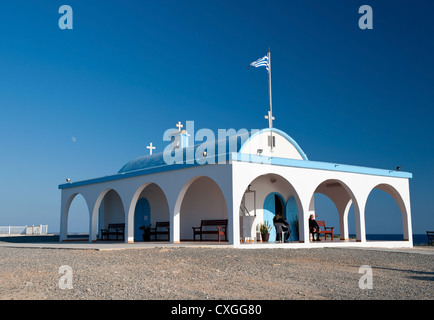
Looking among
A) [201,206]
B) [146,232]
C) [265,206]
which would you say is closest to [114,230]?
[146,232]

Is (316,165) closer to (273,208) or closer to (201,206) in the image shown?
(273,208)

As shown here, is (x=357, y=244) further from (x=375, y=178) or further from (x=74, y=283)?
(x=74, y=283)

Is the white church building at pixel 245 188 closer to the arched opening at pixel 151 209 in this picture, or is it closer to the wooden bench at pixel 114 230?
the arched opening at pixel 151 209

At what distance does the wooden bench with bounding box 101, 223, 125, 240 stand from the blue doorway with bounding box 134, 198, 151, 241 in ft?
2.33

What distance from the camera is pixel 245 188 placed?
14.5 metres

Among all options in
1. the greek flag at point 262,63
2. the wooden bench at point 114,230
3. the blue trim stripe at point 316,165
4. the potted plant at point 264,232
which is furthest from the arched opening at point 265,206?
the wooden bench at point 114,230

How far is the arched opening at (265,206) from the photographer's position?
17859 mm

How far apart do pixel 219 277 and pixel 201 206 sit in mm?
11250

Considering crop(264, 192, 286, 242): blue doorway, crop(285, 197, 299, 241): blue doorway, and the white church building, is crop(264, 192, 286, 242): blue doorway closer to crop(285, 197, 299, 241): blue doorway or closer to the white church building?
the white church building

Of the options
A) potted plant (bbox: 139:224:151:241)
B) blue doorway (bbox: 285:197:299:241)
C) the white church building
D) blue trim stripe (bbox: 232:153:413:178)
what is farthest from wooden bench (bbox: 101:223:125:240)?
blue trim stripe (bbox: 232:153:413:178)

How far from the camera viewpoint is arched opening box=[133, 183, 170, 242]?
2083 centimetres
